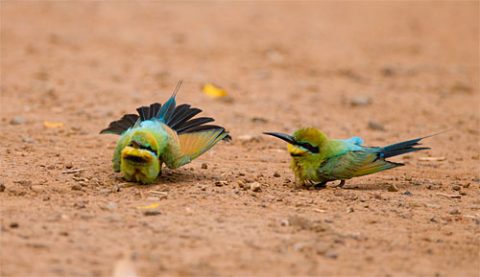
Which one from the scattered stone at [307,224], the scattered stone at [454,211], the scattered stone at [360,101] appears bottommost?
the scattered stone at [307,224]

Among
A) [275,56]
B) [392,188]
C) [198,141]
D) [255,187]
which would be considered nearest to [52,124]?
[198,141]

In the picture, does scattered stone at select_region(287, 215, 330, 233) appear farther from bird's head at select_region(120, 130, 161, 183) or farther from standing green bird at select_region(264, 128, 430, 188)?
bird's head at select_region(120, 130, 161, 183)

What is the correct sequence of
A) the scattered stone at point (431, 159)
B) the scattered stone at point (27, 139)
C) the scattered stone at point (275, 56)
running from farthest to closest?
the scattered stone at point (275, 56) < the scattered stone at point (431, 159) < the scattered stone at point (27, 139)

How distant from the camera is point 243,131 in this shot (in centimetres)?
698

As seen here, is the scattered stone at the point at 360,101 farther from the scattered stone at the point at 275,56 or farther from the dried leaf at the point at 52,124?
the dried leaf at the point at 52,124

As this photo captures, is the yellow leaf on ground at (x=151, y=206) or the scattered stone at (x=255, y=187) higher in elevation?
the scattered stone at (x=255, y=187)

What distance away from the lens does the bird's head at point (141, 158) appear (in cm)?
502

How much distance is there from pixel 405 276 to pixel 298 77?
18.8ft

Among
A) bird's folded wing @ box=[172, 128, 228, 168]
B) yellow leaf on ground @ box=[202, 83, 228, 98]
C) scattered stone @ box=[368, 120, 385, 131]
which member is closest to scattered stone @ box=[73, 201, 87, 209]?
bird's folded wing @ box=[172, 128, 228, 168]

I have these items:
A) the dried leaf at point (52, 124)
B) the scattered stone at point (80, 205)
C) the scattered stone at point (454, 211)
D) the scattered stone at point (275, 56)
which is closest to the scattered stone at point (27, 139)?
the dried leaf at point (52, 124)

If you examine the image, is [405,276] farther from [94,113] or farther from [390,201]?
[94,113]

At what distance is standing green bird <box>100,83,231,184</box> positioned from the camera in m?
5.05

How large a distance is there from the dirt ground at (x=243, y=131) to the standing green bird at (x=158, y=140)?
154 millimetres

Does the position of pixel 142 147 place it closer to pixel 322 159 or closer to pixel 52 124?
pixel 322 159
